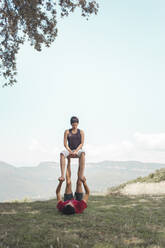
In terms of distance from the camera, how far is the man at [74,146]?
28.8ft

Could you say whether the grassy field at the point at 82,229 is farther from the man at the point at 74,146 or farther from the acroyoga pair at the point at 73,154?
the man at the point at 74,146

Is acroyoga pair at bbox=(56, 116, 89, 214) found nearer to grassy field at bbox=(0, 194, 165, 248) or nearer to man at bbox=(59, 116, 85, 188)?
man at bbox=(59, 116, 85, 188)

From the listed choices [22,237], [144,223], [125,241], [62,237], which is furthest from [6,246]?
[144,223]

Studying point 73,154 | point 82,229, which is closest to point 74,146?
point 73,154

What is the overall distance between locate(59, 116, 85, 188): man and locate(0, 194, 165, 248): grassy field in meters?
1.55

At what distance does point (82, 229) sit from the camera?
5980mm

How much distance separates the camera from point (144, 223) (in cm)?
695

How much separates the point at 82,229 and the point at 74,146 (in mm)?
3598

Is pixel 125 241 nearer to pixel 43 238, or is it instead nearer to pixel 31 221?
pixel 43 238

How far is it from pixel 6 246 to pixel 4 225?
6.39 feet

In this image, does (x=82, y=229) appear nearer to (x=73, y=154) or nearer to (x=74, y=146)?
(x=73, y=154)

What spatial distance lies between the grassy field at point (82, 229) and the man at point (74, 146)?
1548 millimetres

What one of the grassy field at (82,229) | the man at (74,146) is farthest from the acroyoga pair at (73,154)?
the grassy field at (82,229)

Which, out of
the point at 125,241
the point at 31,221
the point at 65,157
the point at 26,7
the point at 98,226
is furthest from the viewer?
the point at 26,7
